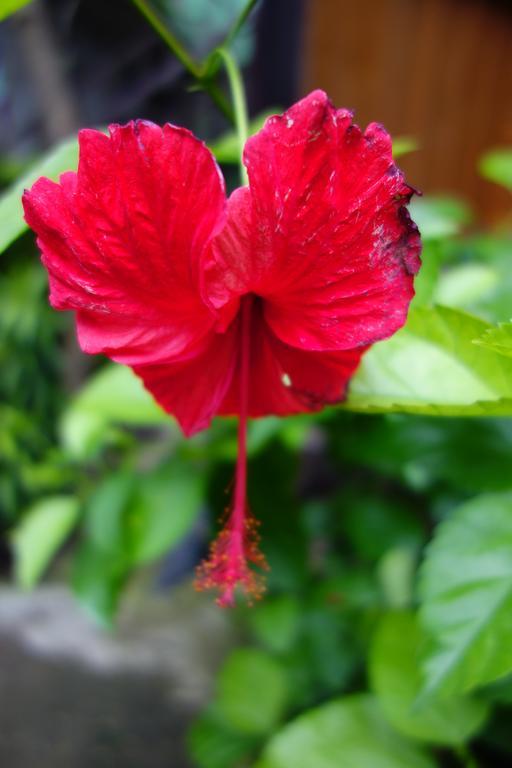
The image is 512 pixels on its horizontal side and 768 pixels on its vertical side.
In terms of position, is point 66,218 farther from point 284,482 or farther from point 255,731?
point 255,731

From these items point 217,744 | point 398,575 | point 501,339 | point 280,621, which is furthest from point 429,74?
point 501,339

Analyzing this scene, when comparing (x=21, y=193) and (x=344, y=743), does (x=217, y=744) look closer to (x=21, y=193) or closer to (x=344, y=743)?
(x=344, y=743)

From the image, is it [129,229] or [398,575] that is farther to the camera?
[398,575]

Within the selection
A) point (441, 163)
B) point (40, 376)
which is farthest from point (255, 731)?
point (441, 163)

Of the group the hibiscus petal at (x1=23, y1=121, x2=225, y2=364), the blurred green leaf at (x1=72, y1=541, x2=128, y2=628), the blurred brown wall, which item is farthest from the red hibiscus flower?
the blurred brown wall

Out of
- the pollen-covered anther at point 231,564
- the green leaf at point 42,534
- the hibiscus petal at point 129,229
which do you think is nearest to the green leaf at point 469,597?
the pollen-covered anther at point 231,564

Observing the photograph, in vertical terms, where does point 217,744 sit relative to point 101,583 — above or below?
below

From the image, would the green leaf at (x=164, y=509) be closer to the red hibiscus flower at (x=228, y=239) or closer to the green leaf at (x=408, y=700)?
the green leaf at (x=408, y=700)
